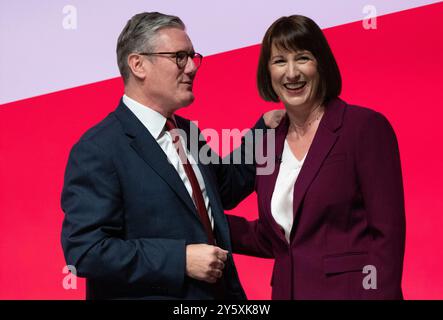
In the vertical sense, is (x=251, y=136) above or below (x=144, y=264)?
above

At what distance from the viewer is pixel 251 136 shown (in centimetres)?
236

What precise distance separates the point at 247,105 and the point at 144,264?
5.17 ft

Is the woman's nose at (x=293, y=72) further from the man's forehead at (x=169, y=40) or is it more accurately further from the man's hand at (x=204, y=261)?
the man's hand at (x=204, y=261)

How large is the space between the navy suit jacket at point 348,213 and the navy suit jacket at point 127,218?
291 mm

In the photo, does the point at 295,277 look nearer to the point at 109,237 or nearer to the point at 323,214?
the point at 323,214

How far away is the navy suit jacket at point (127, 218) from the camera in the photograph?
1887 mm

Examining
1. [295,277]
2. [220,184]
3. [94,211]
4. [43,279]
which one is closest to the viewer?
[94,211]

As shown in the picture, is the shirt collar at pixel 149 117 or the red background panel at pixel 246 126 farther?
the red background panel at pixel 246 126

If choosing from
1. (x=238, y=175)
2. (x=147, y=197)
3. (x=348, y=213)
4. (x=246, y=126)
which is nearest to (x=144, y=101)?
(x=147, y=197)

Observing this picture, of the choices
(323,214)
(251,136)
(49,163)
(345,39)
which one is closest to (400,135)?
(345,39)

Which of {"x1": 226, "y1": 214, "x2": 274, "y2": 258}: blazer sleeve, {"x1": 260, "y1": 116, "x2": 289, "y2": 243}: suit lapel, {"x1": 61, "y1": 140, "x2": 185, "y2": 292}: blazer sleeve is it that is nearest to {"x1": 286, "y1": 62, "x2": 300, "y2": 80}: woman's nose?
{"x1": 260, "y1": 116, "x2": 289, "y2": 243}: suit lapel

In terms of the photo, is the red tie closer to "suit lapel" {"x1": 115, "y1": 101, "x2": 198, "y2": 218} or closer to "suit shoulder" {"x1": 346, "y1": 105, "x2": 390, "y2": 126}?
"suit lapel" {"x1": 115, "y1": 101, "x2": 198, "y2": 218}

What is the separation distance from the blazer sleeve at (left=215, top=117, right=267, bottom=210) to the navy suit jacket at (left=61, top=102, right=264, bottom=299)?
36 cm

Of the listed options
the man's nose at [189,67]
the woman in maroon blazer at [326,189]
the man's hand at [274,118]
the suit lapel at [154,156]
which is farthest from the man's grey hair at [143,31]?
the man's hand at [274,118]
